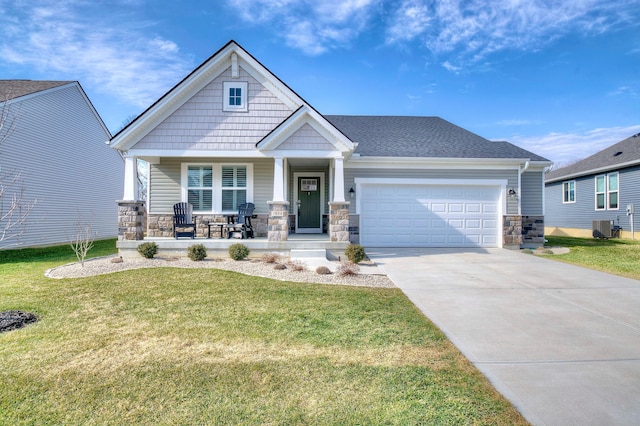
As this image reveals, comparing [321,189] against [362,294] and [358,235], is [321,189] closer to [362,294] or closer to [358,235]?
[358,235]

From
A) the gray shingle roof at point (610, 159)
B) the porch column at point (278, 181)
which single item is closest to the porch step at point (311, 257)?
the porch column at point (278, 181)

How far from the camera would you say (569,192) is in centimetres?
2205

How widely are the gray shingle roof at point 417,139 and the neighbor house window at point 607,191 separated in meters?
9.02

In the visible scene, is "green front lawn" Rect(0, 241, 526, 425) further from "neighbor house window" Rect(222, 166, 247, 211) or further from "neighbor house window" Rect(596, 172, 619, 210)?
"neighbor house window" Rect(596, 172, 619, 210)

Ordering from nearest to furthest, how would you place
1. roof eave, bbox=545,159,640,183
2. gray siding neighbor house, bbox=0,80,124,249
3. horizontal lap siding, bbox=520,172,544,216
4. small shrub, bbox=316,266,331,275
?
small shrub, bbox=316,266,331,275, gray siding neighbor house, bbox=0,80,124,249, horizontal lap siding, bbox=520,172,544,216, roof eave, bbox=545,159,640,183

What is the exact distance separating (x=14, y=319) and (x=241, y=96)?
26.9 feet

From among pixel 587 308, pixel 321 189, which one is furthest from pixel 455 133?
pixel 587 308

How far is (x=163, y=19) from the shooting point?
10680 millimetres

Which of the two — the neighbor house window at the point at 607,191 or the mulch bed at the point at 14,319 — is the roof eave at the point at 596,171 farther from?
the mulch bed at the point at 14,319

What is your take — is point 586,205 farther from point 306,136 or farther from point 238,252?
point 238,252

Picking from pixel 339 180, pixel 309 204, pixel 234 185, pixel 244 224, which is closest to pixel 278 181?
pixel 339 180

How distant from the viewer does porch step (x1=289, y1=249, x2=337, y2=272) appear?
30.0ft

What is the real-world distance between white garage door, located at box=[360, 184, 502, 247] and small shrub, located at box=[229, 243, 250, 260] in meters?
4.63

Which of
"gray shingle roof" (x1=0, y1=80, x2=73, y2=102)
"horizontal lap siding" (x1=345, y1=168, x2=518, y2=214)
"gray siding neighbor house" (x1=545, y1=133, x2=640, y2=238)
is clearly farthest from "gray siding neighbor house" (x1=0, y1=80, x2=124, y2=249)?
"gray siding neighbor house" (x1=545, y1=133, x2=640, y2=238)
